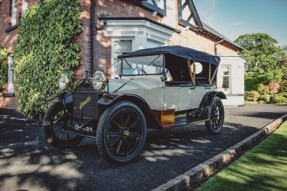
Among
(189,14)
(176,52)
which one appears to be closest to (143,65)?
(176,52)

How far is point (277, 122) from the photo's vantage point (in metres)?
7.96

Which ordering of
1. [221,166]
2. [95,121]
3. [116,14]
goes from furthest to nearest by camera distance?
[116,14]
[95,121]
[221,166]

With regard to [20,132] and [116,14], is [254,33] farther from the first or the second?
[20,132]

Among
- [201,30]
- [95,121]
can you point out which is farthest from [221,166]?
[201,30]

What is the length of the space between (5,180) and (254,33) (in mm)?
57096

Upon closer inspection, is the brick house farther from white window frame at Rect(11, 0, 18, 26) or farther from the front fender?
the front fender

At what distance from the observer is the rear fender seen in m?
3.78

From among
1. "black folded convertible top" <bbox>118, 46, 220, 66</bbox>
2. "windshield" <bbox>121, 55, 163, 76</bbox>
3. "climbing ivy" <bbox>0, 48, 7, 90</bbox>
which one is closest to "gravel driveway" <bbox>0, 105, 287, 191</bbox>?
"windshield" <bbox>121, 55, 163, 76</bbox>

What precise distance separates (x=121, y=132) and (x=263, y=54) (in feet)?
169

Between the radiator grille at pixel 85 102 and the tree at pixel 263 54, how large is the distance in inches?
1849

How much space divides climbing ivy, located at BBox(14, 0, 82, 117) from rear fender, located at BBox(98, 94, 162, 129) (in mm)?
4592

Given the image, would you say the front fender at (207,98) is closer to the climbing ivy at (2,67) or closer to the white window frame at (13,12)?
the climbing ivy at (2,67)

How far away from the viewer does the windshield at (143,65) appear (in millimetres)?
5382

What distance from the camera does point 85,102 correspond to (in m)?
4.25
